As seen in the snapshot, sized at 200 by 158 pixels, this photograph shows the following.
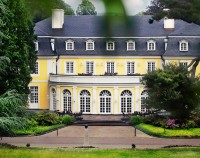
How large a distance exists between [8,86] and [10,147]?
5.24 metres

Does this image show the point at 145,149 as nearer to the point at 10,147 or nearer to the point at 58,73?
the point at 10,147

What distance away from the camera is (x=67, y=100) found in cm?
3027

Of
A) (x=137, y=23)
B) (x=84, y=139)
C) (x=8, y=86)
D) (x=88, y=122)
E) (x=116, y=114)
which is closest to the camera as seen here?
(x=137, y=23)

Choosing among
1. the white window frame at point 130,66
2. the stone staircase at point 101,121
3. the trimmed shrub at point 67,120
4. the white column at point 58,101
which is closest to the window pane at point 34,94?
the white column at point 58,101

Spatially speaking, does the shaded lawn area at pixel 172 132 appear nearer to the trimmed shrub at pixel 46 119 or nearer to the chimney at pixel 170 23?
the trimmed shrub at pixel 46 119

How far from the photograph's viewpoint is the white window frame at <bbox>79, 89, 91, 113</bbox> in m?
29.9

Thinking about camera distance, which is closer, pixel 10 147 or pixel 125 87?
pixel 10 147

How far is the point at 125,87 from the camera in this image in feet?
97.6

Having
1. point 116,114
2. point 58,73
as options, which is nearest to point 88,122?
point 116,114

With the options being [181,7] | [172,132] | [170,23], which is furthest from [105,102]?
[181,7]

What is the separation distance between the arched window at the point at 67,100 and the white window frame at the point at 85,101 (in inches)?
27.6

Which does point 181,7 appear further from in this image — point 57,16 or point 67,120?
point 67,120

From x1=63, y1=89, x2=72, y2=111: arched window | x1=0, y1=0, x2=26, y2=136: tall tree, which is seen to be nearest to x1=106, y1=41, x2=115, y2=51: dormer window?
x1=0, y1=0, x2=26, y2=136: tall tree

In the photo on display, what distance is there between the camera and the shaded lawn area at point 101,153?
14.9m
